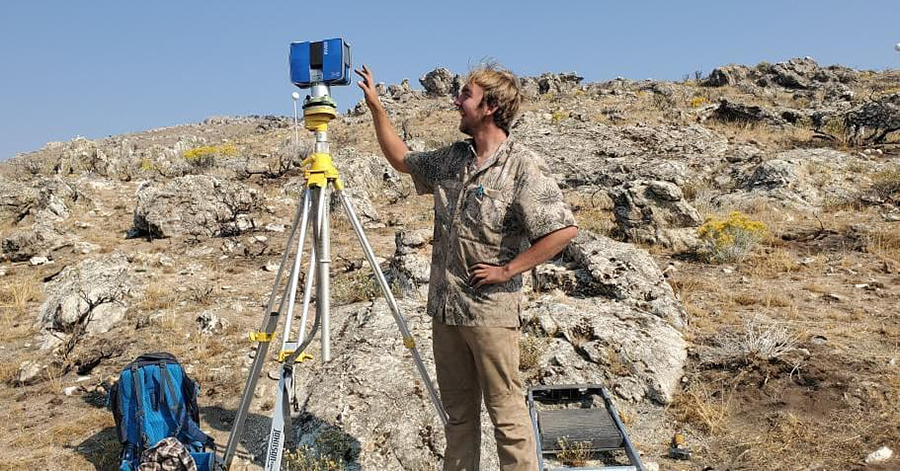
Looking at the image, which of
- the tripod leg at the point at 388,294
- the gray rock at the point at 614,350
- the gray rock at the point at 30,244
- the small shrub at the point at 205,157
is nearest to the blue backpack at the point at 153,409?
the tripod leg at the point at 388,294

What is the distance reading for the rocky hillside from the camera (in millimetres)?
3709

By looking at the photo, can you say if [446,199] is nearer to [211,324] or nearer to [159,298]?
[211,324]

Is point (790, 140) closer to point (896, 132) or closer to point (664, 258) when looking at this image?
point (896, 132)

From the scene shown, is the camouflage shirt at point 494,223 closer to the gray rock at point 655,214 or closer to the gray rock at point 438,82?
the gray rock at point 655,214

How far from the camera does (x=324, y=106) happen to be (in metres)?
2.68

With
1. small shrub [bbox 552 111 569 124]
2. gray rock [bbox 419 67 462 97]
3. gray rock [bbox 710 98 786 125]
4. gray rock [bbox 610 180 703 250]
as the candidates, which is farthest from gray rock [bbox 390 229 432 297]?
gray rock [bbox 419 67 462 97]

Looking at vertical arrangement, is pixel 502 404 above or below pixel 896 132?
below

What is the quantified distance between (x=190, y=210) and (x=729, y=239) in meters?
8.30

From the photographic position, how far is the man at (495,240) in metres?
2.35

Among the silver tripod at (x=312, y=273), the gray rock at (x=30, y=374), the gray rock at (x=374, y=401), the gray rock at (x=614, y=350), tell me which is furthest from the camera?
the gray rock at (x=30, y=374)

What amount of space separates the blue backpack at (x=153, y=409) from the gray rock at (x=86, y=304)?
7.72ft

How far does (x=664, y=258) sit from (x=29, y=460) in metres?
6.99

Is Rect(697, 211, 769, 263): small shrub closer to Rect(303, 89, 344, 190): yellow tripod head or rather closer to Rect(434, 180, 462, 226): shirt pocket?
Rect(434, 180, 462, 226): shirt pocket

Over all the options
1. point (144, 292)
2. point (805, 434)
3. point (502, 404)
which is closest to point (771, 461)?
point (805, 434)
